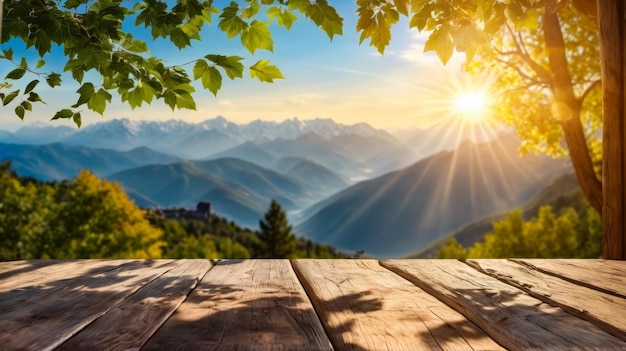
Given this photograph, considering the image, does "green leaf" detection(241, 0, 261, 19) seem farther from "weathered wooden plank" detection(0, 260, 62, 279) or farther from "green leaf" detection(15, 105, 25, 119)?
"weathered wooden plank" detection(0, 260, 62, 279)

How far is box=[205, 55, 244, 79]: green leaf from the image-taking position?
2.53m

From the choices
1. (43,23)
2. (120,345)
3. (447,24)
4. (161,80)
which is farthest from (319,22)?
(120,345)

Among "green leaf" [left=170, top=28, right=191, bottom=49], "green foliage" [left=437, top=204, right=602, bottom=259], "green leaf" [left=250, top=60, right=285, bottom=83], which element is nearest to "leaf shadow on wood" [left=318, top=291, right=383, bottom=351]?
"green leaf" [left=250, top=60, right=285, bottom=83]

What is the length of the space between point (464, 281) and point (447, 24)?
1.40 metres

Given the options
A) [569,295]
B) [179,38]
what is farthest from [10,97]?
[569,295]

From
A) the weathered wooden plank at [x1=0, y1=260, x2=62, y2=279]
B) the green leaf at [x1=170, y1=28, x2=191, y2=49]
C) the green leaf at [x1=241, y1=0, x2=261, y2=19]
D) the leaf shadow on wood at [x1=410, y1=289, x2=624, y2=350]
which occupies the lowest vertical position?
the leaf shadow on wood at [x1=410, y1=289, x2=624, y2=350]

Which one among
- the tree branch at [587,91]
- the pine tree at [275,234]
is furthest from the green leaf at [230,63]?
the pine tree at [275,234]

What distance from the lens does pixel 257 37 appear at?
9.43 ft

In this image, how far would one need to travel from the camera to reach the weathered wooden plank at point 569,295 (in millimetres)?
1888

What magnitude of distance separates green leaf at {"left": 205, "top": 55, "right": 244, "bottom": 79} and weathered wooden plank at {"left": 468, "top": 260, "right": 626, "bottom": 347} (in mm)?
1788

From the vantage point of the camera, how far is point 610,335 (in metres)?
1.72

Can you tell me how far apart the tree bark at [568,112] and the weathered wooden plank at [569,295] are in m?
7.13

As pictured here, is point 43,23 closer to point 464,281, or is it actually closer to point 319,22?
point 319,22

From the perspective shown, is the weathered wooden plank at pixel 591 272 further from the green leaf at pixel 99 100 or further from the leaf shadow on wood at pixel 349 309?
the green leaf at pixel 99 100
